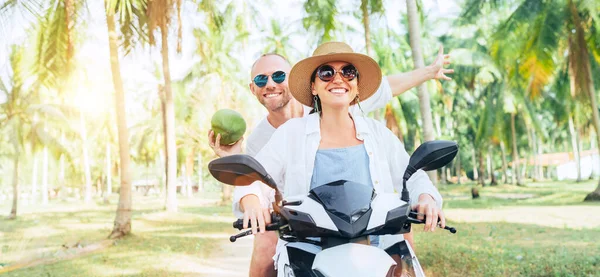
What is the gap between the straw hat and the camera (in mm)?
2270

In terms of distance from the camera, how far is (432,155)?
75.9 inches

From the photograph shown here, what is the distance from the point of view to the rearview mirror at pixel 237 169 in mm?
1731

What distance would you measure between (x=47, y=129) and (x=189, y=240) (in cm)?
1959

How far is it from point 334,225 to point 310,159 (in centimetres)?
64

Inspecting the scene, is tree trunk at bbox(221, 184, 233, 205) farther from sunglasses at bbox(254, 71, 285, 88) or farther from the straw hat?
the straw hat

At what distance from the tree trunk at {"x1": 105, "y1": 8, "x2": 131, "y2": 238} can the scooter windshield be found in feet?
34.7

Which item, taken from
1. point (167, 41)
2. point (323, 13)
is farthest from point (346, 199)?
point (167, 41)

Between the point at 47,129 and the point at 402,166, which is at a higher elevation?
the point at 47,129

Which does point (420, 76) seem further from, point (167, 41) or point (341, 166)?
point (167, 41)

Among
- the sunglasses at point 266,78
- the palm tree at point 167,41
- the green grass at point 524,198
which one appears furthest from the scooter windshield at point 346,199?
the green grass at point 524,198

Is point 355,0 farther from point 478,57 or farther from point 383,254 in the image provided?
point 478,57

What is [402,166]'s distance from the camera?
7.95ft

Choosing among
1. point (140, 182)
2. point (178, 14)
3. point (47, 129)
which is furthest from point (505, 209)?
point (140, 182)

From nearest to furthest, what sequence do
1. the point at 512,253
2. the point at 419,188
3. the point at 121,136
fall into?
1. the point at 419,188
2. the point at 512,253
3. the point at 121,136
